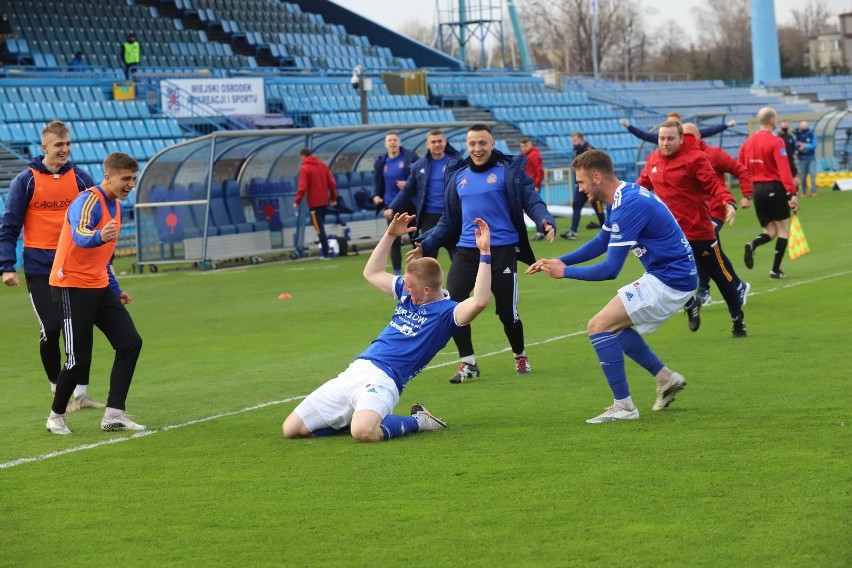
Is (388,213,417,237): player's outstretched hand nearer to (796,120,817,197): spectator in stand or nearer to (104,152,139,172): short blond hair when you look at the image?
(104,152,139,172): short blond hair

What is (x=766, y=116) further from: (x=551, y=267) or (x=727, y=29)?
(x=727, y=29)

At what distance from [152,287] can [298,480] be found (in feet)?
48.6

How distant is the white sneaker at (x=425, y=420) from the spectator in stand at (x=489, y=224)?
87.2 inches

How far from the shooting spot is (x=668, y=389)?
8.32m

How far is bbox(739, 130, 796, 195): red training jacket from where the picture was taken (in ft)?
55.0

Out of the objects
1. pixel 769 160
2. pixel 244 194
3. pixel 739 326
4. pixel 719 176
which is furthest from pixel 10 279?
pixel 244 194

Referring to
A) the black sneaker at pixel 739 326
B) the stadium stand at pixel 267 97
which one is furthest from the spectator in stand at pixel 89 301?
the stadium stand at pixel 267 97

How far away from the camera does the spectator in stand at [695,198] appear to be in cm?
1230

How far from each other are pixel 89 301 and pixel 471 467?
10.3ft

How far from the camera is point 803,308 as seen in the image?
1407 cm

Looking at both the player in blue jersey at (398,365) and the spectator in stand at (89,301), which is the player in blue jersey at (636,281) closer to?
the player in blue jersey at (398,365)

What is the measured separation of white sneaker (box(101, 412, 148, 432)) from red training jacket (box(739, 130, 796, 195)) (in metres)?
10.5

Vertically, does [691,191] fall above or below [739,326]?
above

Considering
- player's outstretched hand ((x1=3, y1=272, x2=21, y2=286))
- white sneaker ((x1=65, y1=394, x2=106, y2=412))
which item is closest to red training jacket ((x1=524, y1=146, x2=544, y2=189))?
white sneaker ((x1=65, y1=394, x2=106, y2=412))
